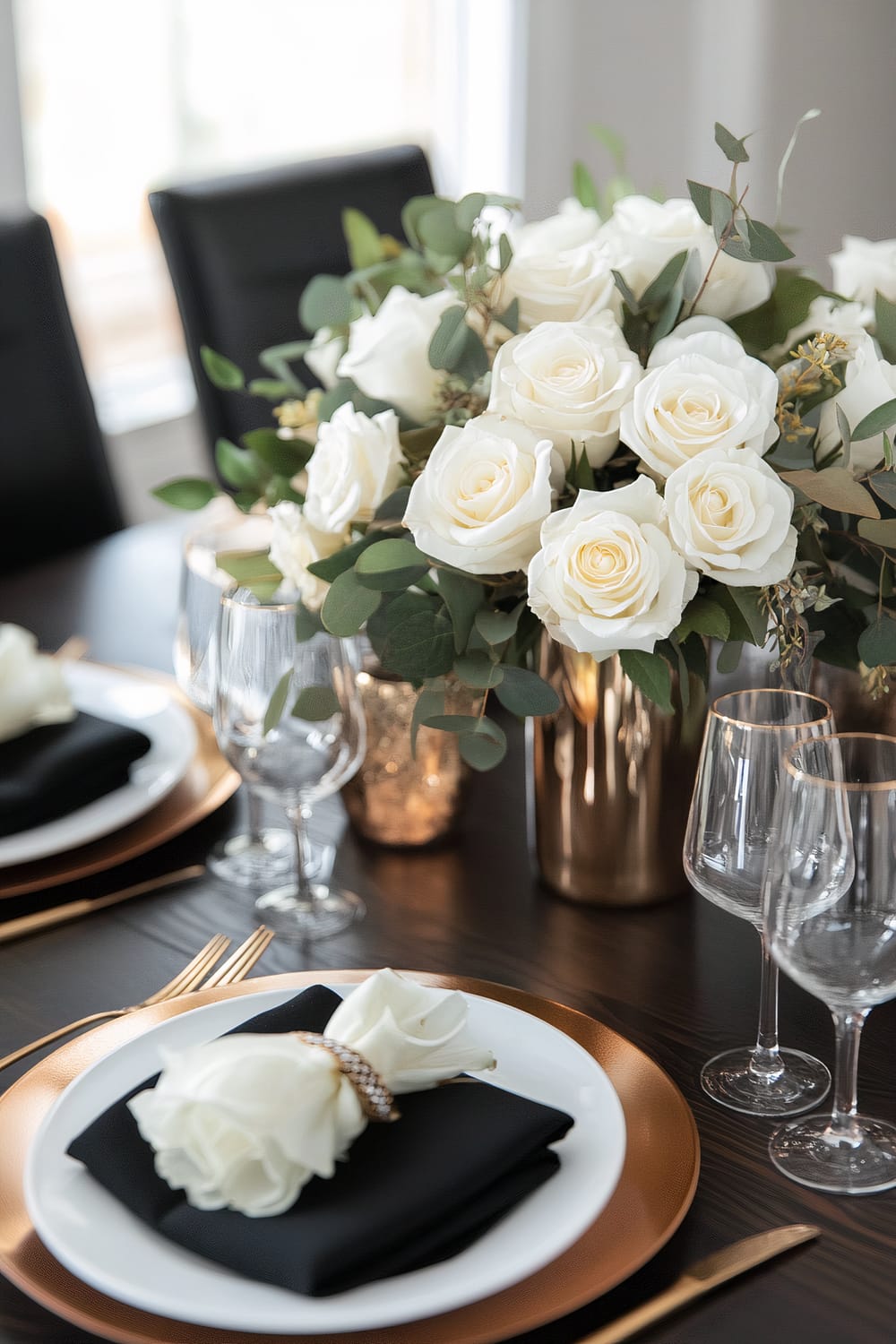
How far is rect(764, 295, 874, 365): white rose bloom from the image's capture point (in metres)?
0.89

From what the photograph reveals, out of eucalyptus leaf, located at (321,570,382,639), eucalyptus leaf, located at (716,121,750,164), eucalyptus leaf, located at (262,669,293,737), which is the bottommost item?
eucalyptus leaf, located at (262,669,293,737)

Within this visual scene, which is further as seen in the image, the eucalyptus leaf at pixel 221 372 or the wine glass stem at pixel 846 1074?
the eucalyptus leaf at pixel 221 372

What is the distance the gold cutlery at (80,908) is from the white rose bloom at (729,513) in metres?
0.43

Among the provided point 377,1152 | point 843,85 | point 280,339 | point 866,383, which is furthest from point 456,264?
point 843,85

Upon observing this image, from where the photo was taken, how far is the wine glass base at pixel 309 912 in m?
0.89

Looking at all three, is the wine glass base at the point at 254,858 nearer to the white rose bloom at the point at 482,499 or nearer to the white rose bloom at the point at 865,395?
the white rose bloom at the point at 482,499

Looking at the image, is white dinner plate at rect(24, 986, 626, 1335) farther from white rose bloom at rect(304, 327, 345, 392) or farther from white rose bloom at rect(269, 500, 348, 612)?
white rose bloom at rect(304, 327, 345, 392)

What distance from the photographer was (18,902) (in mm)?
946

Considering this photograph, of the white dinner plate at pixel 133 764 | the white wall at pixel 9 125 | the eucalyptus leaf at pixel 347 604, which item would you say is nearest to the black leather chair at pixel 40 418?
the white dinner plate at pixel 133 764

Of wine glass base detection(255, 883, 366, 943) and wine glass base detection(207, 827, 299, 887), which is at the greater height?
wine glass base detection(255, 883, 366, 943)

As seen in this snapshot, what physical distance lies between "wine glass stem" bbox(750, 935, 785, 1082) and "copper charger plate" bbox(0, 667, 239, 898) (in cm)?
43

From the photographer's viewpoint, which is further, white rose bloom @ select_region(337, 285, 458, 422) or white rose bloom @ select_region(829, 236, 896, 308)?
white rose bloom @ select_region(829, 236, 896, 308)

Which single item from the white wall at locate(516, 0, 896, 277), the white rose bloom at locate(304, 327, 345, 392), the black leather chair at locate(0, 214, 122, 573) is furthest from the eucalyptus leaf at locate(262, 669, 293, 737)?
the white wall at locate(516, 0, 896, 277)

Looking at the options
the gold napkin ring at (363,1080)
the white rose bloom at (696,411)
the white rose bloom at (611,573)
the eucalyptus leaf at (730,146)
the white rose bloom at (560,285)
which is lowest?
the gold napkin ring at (363,1080)
